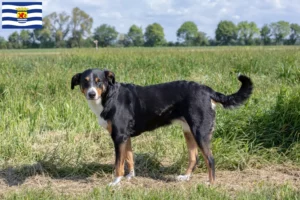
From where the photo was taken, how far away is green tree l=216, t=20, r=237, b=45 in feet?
228

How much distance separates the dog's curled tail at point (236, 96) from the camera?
5531mm

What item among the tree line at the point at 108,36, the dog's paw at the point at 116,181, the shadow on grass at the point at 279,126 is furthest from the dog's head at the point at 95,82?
the tree line at the point at 108,36

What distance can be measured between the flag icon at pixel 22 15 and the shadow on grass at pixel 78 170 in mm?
8891

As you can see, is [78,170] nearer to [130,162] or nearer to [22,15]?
[130,162]

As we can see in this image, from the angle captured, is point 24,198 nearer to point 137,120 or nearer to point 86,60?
point 137,120

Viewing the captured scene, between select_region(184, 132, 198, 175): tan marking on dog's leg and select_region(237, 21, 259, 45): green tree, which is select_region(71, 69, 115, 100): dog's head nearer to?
select_region(184, 132, 198, 175): tan marking on dog's leg

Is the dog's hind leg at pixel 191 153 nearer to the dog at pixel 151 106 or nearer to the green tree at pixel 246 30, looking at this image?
the dog at pixel 151 106

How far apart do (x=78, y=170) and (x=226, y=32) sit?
71760mm

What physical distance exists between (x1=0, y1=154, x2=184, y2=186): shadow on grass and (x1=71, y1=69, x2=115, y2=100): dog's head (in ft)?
4.06

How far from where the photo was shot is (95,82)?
17.3 ft

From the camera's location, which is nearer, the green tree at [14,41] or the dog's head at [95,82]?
the dog's head at [95,82]

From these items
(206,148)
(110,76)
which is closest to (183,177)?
(206,148)

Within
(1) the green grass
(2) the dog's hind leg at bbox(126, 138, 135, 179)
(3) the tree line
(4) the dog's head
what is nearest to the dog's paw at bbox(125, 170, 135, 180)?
(2) the dog's hind leg at bbox(126, 138, 135, 179)

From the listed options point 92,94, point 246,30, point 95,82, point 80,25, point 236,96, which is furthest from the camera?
point 246,30
